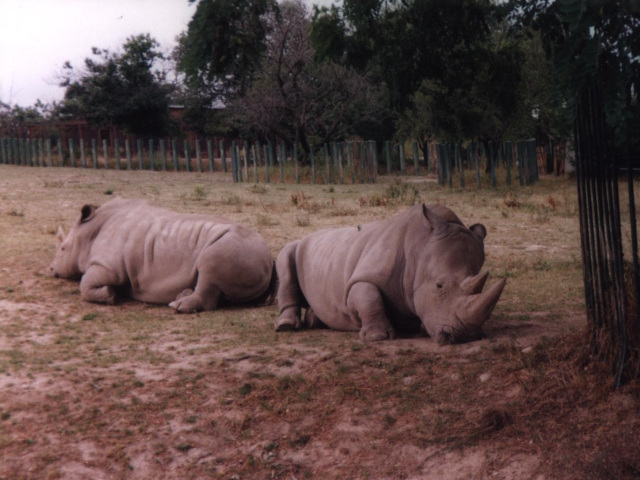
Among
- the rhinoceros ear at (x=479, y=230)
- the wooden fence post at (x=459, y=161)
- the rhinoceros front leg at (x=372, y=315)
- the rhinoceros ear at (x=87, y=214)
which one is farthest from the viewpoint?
the wooden fence post at (x=459, y=161)

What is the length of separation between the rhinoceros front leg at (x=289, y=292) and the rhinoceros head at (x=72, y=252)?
3.35 meters

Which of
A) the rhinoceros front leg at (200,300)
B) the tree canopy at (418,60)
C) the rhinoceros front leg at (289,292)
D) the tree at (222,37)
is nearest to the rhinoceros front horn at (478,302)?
the tree canopy at (418,60)

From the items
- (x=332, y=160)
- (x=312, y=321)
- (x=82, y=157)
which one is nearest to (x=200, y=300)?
(x=312, y=321)

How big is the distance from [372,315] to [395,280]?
0.37m

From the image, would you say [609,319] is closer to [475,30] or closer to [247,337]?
[247,337]

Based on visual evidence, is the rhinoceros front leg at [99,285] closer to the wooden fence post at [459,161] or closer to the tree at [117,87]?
the wooden fence post at [459,161]

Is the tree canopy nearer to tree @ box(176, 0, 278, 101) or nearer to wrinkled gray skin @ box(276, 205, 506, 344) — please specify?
tree @ box(176, 0, 278, 101)

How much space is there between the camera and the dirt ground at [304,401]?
4.99 meters

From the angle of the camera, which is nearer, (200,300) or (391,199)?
(200,300)

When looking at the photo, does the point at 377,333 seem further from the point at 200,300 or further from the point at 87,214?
the point at 87,214

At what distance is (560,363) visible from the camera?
5.67 m

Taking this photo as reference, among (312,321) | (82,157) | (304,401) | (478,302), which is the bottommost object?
(304,401)

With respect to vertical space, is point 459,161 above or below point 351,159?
below

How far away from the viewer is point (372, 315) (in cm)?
716
